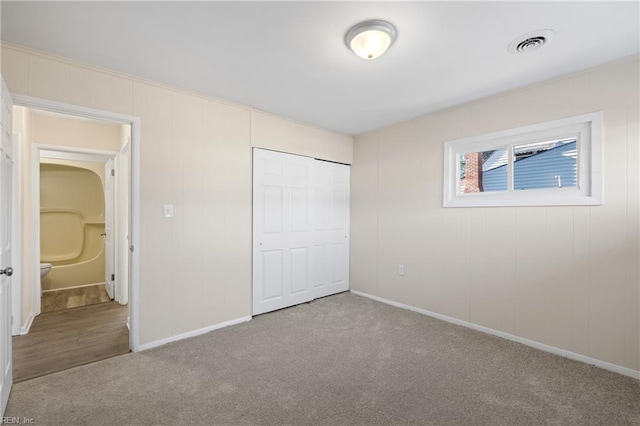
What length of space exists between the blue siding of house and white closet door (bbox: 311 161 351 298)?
200cm

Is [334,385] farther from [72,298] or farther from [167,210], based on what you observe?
[72,298]

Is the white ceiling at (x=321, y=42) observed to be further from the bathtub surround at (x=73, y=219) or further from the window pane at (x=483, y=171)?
the bathtub surround at (x=73, y=219)

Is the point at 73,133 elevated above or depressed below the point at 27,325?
above

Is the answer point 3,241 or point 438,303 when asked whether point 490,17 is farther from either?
point 3,241

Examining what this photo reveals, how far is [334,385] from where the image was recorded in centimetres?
206

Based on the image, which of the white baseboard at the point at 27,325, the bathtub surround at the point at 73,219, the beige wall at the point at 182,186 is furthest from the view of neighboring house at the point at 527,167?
the bathtub surround at the point at 73,219

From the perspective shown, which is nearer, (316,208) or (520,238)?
(520,238)

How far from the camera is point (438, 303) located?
3354 mm

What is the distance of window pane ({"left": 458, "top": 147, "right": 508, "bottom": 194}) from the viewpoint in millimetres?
2959

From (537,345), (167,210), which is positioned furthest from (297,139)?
(537,345)

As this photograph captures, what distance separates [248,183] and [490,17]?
252cm

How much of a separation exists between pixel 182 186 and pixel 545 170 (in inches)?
133

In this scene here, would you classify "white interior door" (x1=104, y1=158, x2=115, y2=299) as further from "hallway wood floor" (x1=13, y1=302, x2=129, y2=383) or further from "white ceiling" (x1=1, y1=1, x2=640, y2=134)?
"white ceiling" (x1=1, y1=1, x2=640, y2=134)

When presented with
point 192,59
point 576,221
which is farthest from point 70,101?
point 576,221
